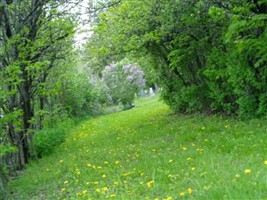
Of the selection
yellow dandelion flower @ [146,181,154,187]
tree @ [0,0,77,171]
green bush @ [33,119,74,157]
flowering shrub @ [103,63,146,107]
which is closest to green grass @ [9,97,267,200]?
yellow dandelion flower @ [146,181,154,187]

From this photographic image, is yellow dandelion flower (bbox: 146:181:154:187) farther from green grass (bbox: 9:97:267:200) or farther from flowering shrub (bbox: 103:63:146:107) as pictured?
flowering shrub (bbox: 103:63:146:107)

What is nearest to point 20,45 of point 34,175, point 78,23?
point 78,23

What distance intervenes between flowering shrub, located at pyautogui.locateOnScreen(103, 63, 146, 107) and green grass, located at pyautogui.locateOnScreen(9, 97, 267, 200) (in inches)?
857

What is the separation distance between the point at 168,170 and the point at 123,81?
2706cm

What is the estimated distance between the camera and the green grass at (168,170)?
187 inches

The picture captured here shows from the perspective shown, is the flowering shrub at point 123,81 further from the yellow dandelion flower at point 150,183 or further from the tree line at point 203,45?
the yellow dandelion flower at point 150,183

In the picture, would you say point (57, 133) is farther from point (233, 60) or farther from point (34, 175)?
point (233, 60)

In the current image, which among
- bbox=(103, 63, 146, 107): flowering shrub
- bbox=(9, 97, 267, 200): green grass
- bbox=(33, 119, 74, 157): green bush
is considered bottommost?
bbox=(9, 97, 267, 200): green grass

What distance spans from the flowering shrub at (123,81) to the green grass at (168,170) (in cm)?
2178

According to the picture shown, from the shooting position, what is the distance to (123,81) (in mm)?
33062

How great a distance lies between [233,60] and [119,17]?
15.2 ft

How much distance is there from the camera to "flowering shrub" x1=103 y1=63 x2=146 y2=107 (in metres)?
32.2

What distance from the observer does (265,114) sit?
31.8 ft

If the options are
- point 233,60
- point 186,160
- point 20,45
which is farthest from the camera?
point 233,60
